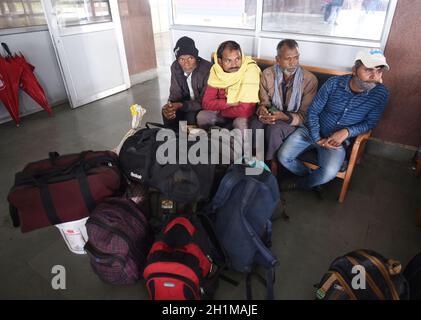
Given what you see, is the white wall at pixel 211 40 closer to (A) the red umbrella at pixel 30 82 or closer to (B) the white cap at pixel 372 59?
(B) the white cap at pixel 372 59

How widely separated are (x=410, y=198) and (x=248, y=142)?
126cm

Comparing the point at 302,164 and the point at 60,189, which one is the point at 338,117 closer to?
the point at 302,164

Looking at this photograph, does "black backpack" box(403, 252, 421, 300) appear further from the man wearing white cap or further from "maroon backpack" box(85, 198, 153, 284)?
"maroon backpack" box(85, 198, 153, 284)

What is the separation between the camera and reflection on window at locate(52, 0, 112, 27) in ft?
11.5

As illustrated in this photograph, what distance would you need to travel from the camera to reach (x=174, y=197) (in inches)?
64.8

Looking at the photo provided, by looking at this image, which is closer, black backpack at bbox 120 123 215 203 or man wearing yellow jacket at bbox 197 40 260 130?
black backpack at bbox 120 123 215 203

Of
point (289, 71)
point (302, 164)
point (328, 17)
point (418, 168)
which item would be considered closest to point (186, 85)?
point (289, 71)

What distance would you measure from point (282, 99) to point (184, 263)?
145cm

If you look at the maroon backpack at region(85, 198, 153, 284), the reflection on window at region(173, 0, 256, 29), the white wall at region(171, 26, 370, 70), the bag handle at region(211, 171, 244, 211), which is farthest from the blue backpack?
the reflection on window at region(173, 0, 256, 29)

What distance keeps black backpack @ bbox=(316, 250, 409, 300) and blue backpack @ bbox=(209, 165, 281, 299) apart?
285mm

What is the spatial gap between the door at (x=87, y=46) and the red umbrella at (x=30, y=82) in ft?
1.10

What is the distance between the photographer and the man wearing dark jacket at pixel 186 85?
2236 mm

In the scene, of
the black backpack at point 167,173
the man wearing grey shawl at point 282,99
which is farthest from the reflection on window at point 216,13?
the black backpack at point 167,173

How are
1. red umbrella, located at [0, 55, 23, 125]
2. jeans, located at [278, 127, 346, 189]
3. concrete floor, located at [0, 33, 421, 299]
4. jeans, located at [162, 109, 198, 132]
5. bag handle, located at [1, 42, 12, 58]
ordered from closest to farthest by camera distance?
concrete floor, located at [0, 33, 421, 299]
jeans, located at [278, 127, 346, 189]
jeans, located at [162, 109, 198, 132]
red umbrella, located at [0, 55, 23, 125]
bag handle, located at [1, 42, 12, 58]
